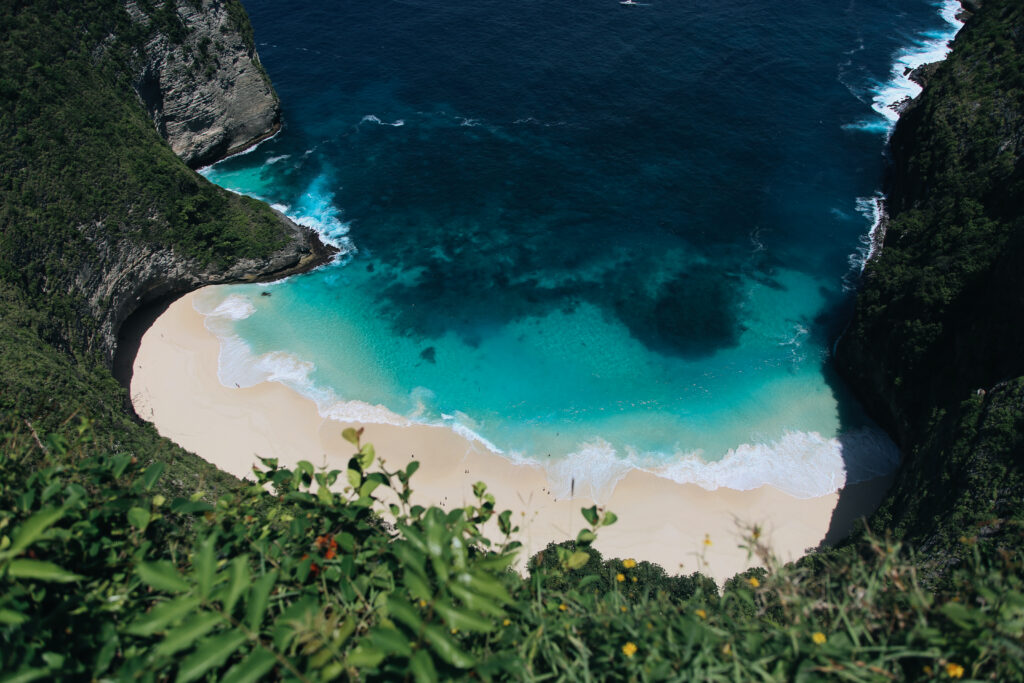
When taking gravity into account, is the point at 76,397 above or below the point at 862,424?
above

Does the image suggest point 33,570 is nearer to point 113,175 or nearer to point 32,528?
point 32,528

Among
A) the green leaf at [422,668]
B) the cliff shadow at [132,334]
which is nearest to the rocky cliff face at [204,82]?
the cliff shadow at [132,334]

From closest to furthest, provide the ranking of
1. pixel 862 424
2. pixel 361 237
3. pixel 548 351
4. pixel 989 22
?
pixel 862 424
pixel 548 351
pixel 361 237
pixel 989 22

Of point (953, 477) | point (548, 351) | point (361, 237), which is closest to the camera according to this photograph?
point (953, 477)

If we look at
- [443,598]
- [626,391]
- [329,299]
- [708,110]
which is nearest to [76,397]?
[329,299]

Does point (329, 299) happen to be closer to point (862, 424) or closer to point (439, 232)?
point (439, 232)

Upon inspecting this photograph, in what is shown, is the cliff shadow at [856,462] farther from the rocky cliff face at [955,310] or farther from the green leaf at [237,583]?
the green leaf at [237,583]
